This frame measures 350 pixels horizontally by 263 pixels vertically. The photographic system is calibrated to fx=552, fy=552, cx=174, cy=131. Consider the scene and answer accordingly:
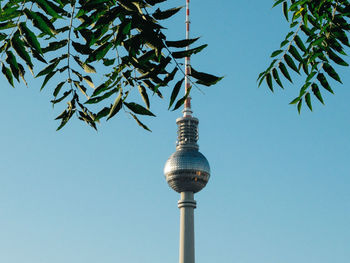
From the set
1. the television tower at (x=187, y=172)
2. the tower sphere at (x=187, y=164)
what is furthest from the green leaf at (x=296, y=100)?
the tower sphere at (x=187, y=164)

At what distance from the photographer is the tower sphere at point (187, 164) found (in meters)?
176

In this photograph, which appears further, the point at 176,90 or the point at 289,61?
the point at 289,61

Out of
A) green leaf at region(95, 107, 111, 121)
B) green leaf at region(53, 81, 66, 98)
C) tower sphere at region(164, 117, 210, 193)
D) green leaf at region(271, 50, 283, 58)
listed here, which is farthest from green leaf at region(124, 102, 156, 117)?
tower sphere at region(164, 117, 210, 193)

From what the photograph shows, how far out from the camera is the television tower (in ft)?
576

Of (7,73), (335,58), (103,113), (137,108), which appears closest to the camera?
(137,108)

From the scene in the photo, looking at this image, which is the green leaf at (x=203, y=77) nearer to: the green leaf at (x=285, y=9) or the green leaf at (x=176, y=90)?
the green leaf at (x=176, y=90)

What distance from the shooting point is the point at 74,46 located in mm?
7824

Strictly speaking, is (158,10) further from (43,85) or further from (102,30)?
(43,85)

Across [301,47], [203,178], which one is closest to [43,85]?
[301,47]

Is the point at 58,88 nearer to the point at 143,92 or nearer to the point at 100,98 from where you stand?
the point at 143,92

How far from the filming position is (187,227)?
18038cm

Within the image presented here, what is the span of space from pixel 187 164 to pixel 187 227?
21.6 m

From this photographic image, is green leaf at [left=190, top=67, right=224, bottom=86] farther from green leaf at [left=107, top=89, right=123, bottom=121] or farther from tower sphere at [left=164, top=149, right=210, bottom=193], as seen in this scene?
tower sphere at [left=164, top=149, right=210, bottom=193]

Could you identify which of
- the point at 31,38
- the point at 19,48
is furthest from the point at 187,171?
the point at 31,38
